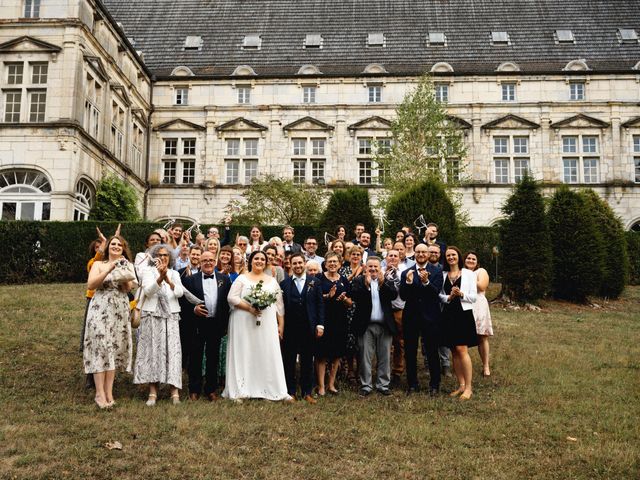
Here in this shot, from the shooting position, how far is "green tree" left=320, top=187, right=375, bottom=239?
18484mm

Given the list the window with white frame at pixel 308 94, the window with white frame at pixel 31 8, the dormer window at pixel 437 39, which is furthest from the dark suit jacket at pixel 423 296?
the dormer window at pixel 437 39

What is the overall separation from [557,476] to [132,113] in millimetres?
28175

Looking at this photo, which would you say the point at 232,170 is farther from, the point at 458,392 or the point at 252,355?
the point at 458,392

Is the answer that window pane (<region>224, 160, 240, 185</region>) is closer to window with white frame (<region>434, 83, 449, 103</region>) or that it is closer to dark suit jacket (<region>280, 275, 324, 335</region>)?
window with white frame (<region>434, 83, 449, 103</region>)

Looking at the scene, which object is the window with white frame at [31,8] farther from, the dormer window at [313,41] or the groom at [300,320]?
the groom at [300,320]

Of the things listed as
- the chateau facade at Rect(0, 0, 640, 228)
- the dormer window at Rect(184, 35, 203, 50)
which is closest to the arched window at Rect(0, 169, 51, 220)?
the chateau facade at Rect(0, 0, 640, 228)

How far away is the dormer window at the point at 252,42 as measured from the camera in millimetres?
34219

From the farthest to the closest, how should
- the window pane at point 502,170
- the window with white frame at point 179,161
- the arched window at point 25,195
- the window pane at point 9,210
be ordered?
1. the window with white frame at point 179,161
2. the window pane at point 502,170
3. the window pane at point 9,210
4. the arched window at point 25,195

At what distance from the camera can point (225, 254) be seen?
27.8 feet

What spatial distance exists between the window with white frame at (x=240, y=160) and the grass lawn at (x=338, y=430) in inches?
899

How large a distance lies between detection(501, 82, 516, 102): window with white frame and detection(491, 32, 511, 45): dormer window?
327 cm

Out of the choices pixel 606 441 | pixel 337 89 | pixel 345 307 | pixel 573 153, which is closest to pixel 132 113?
pixel 337 89

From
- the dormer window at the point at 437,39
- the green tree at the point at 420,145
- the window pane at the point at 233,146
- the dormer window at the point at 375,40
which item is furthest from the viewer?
the dormer window at the point at 375,40

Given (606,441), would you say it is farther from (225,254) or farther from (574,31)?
(574,31)
